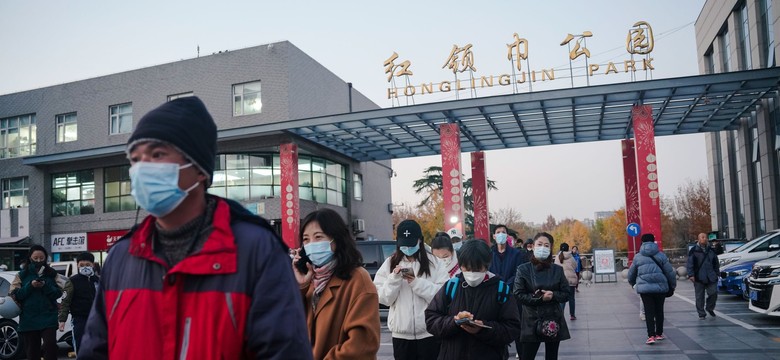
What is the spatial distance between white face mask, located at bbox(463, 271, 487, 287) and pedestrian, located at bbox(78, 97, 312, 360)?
3.19 metres

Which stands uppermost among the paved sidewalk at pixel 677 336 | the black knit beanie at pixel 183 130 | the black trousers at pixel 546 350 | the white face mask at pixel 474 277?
the black knit beanie at pixel 183 130

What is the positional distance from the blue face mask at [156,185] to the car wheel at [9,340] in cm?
1167

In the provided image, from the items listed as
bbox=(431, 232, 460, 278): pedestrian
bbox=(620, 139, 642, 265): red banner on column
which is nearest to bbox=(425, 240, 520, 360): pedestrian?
bbox=(431, 232, 460, 278): pedestrian

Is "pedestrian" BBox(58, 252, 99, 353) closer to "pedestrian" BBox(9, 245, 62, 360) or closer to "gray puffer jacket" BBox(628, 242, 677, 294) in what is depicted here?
"pedestrian" BBox(9, 245, 62, 360)

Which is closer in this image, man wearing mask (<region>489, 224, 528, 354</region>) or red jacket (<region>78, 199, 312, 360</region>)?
red jacket (<region>78, 199, 312, 360</region>)

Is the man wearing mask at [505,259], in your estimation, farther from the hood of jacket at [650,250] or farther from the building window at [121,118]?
the building window at [121,118]

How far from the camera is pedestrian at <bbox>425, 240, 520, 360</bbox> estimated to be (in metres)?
5.17

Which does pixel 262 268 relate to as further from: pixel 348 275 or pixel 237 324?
pixel 348 275

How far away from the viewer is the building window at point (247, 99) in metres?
30.9

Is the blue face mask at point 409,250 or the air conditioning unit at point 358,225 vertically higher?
the air conditioning unit at point 358,225

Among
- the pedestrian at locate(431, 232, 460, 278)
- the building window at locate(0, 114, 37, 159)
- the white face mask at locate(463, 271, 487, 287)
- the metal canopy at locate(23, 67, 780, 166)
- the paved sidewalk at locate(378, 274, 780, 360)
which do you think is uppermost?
the building window at locate(0, 114, 37, 159)

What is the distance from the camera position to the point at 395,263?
6.59 m

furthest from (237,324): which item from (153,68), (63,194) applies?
(63,194)

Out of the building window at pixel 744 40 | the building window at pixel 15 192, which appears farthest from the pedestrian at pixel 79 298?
the building window at pixel 744 40
